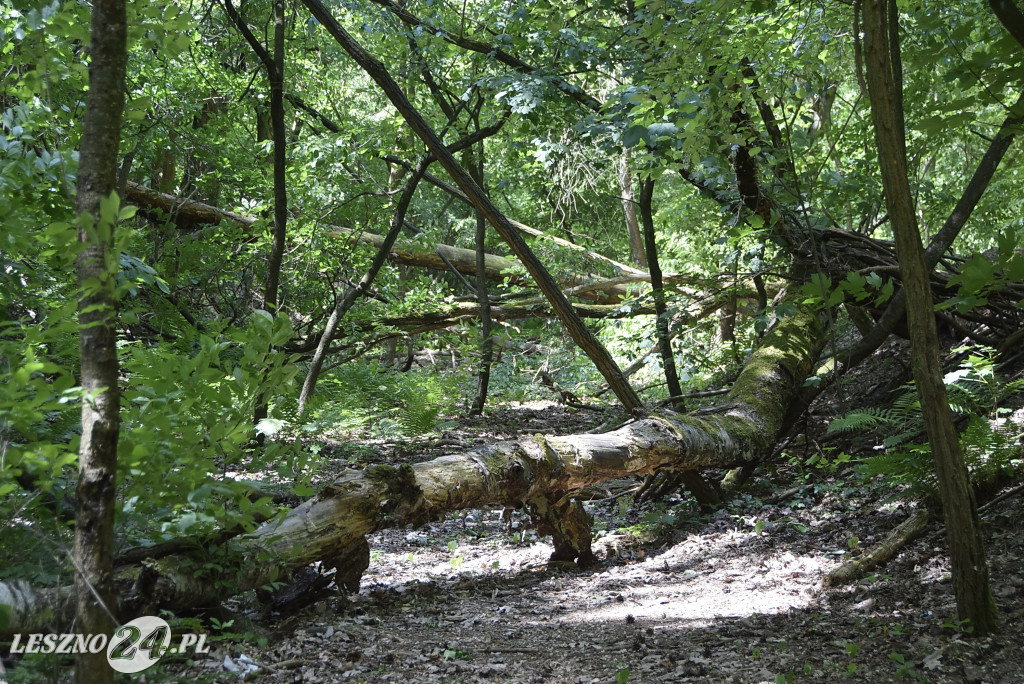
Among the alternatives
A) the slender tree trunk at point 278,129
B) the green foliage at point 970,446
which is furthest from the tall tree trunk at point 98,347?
the slender tree trunk at point 278,129

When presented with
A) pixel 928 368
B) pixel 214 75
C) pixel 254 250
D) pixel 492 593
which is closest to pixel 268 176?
pixel 214 75

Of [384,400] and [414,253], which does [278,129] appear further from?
[414,253]

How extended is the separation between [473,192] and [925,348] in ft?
11.1

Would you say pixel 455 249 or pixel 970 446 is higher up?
pixel 455 249

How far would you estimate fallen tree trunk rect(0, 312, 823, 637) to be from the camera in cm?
258

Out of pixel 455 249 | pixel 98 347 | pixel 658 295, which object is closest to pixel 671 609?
pixel 658 295

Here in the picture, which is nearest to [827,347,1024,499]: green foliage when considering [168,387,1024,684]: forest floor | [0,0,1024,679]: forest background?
[0,0,1024,679]: forest background

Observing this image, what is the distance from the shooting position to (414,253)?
34.6 ft

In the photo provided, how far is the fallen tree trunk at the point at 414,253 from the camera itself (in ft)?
32.0

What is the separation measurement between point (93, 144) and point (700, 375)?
28.6 feet

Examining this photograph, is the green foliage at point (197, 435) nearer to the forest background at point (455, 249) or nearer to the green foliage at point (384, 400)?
the forest background at point (455, 249)

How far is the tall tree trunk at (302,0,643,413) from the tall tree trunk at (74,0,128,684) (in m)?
3.50

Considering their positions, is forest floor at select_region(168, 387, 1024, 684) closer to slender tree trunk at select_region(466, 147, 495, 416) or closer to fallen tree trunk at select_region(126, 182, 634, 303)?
slender tree trunk at select_region(466, 147, 495, 416)

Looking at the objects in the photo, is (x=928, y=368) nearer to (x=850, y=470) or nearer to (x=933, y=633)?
(x=933, y=633)
